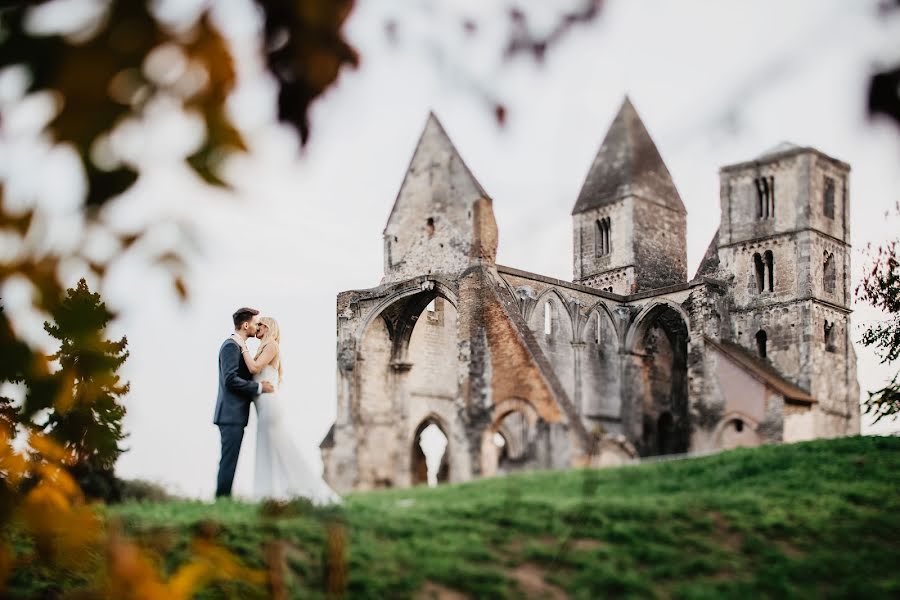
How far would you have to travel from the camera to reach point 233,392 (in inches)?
494

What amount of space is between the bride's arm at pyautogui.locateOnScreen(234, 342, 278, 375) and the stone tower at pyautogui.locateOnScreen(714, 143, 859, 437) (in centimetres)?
2156

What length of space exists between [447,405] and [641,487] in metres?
18.9

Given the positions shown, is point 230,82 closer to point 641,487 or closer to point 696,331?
point 641,487

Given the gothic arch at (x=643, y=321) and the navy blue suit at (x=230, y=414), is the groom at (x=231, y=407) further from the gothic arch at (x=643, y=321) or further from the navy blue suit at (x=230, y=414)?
the gothic arch at (x=643, y=321)

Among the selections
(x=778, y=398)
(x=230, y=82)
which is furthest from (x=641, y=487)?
(x=778, y=398)

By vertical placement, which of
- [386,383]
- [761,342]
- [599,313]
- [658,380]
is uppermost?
[599,313]

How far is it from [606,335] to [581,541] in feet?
77.4

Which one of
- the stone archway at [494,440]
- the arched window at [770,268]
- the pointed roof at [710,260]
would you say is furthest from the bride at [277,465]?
the pointed roof at [710,260]

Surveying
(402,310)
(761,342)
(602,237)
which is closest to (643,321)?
(761,342)

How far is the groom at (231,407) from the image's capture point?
12.5 metres

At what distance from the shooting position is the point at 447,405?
32250 mm

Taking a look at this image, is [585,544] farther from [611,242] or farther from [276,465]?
[611,242]

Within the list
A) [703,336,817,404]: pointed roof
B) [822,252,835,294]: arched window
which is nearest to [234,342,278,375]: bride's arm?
[703,336,817,404]: pointed roof

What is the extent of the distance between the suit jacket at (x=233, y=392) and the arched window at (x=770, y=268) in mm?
23088
